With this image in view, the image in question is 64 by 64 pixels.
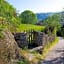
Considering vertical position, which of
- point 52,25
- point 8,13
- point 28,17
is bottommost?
point 52,25

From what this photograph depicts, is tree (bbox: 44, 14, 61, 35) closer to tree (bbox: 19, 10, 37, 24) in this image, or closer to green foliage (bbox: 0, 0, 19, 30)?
green foliage (bbox: 0, 0, 19, 30)

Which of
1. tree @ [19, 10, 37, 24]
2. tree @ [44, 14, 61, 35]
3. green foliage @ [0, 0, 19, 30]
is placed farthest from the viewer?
tree @ [19, 10, 37, 24]

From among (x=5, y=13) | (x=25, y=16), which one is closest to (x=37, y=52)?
(x=5, y=13)

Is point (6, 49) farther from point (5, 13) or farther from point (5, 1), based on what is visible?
point (5, 1)

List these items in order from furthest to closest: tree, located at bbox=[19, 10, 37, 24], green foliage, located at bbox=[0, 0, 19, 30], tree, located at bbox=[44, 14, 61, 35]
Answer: tree, located at bbox=[19, 10, 37, 24]
tree, located at bbox=[44, 14, 61, 35]
green foliage, located at bbox=[0, 0, 19, 30]

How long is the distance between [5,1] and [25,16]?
7239 cm

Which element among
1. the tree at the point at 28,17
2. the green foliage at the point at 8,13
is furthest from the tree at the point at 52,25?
the tree at the point at 28,17

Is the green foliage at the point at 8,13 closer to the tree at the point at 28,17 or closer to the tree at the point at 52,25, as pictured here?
the tree at the point at 52,25

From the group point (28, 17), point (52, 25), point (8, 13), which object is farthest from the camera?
point (28, 17)

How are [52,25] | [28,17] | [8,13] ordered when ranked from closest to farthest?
[8,13] < [52,25] < [28,17]

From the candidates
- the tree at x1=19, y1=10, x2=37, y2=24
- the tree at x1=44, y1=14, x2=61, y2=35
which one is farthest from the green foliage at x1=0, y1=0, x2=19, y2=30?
the tree at x1=19, y1=10, x2=37, y2=24

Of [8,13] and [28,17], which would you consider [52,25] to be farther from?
Result: [28,17]

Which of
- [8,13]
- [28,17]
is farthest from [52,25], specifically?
[28,17]

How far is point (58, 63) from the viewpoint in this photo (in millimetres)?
13930
